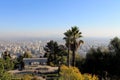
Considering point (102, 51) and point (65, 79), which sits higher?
point (102, 51)

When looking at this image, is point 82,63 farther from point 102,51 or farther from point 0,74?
point 0,74

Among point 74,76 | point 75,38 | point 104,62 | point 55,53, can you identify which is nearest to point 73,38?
point 75,38

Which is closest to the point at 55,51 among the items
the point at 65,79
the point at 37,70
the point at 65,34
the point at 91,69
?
the point at 37,70

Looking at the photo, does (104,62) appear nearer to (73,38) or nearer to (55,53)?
(73,38)

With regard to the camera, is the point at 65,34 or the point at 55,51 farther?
the point at 55,51

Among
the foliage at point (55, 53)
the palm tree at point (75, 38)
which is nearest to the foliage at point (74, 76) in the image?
the palm tree at point (75, 38)

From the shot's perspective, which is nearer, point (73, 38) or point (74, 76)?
point (74, 76)

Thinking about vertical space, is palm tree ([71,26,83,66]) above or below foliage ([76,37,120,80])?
above

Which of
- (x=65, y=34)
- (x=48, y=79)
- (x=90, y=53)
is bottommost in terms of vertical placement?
(x=48, y=79)

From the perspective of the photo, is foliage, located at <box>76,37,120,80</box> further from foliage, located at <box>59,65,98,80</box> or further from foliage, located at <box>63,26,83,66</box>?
foliage, located at <box>59,65,98,80</box>

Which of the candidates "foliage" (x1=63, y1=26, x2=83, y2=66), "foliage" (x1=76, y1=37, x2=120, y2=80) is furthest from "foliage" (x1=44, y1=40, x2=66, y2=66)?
"foliage" (x1=76, y1=37, x2=120, y2=80)

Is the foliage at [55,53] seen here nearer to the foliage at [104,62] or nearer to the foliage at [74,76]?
the foliage at [104,62]
